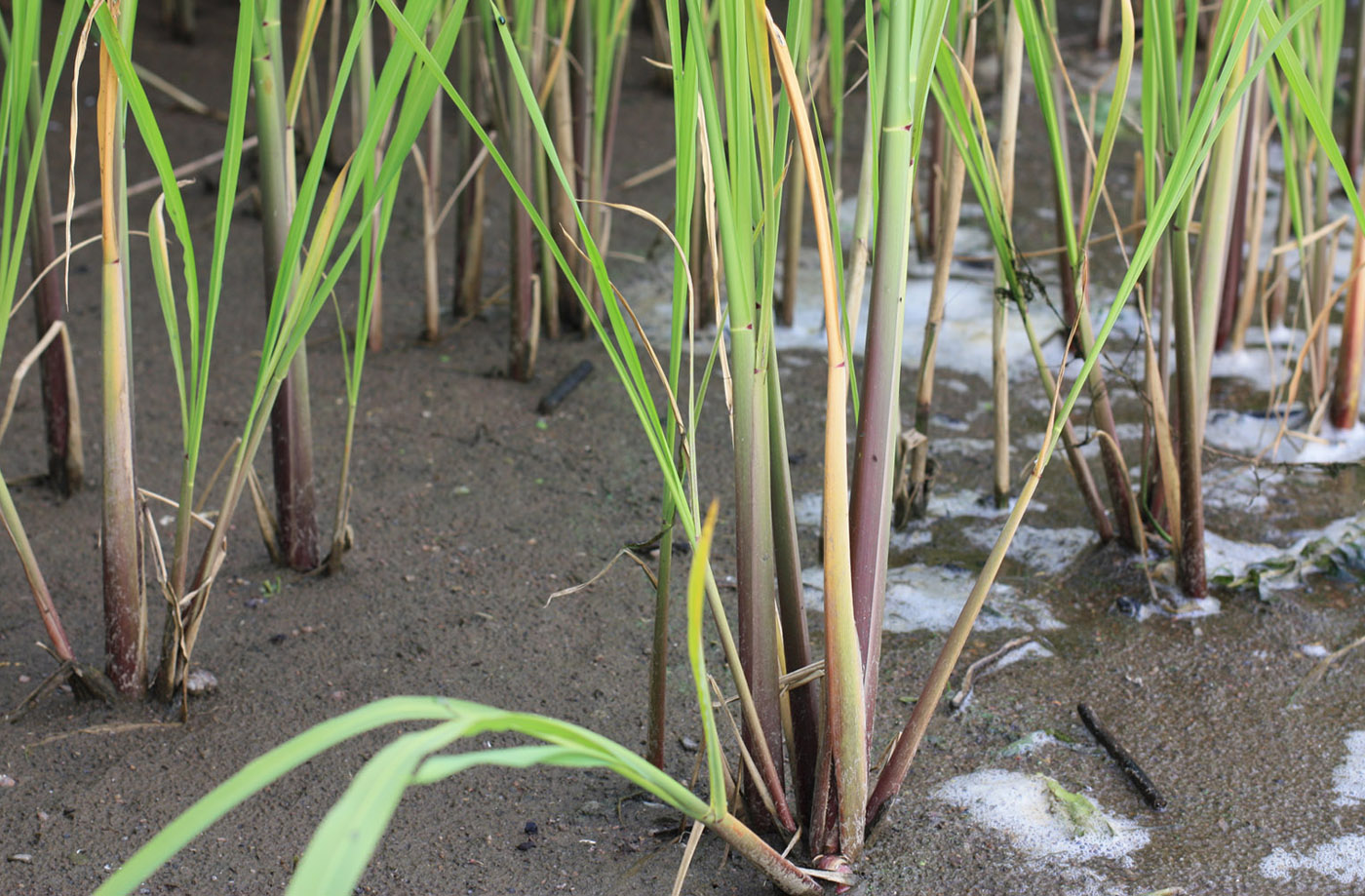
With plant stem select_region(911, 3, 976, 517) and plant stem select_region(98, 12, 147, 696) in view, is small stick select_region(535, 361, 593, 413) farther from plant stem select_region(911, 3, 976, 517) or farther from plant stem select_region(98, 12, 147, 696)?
plant stem select_region(98, 12, 147, 696)

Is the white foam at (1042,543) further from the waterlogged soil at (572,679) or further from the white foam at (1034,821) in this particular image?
the white foam at (1034,821)

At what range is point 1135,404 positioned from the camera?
5.04 feet

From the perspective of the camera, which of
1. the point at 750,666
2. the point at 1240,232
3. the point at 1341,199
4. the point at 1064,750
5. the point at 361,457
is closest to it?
the point at 750,666

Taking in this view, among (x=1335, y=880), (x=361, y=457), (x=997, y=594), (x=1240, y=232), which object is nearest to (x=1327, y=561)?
(x=997, y=594)

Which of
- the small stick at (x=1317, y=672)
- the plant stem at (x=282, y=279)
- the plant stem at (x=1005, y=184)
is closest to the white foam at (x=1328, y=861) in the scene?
the small stick at (x=1317, y=672)

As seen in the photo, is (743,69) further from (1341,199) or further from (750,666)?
(1341,199)

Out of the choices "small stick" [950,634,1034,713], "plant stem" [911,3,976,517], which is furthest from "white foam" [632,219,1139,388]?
"small stick" [950,634,1034,713]

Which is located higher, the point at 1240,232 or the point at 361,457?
the point at 1240,232

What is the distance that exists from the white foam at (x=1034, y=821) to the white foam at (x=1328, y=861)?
3.2 inches

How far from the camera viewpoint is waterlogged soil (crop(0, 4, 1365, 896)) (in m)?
0.77

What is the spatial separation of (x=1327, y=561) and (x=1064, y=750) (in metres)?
0.42

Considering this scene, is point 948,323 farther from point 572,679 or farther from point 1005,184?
point 572,679

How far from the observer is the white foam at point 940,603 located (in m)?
1.08

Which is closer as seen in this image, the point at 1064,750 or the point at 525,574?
the point at 1064,750
